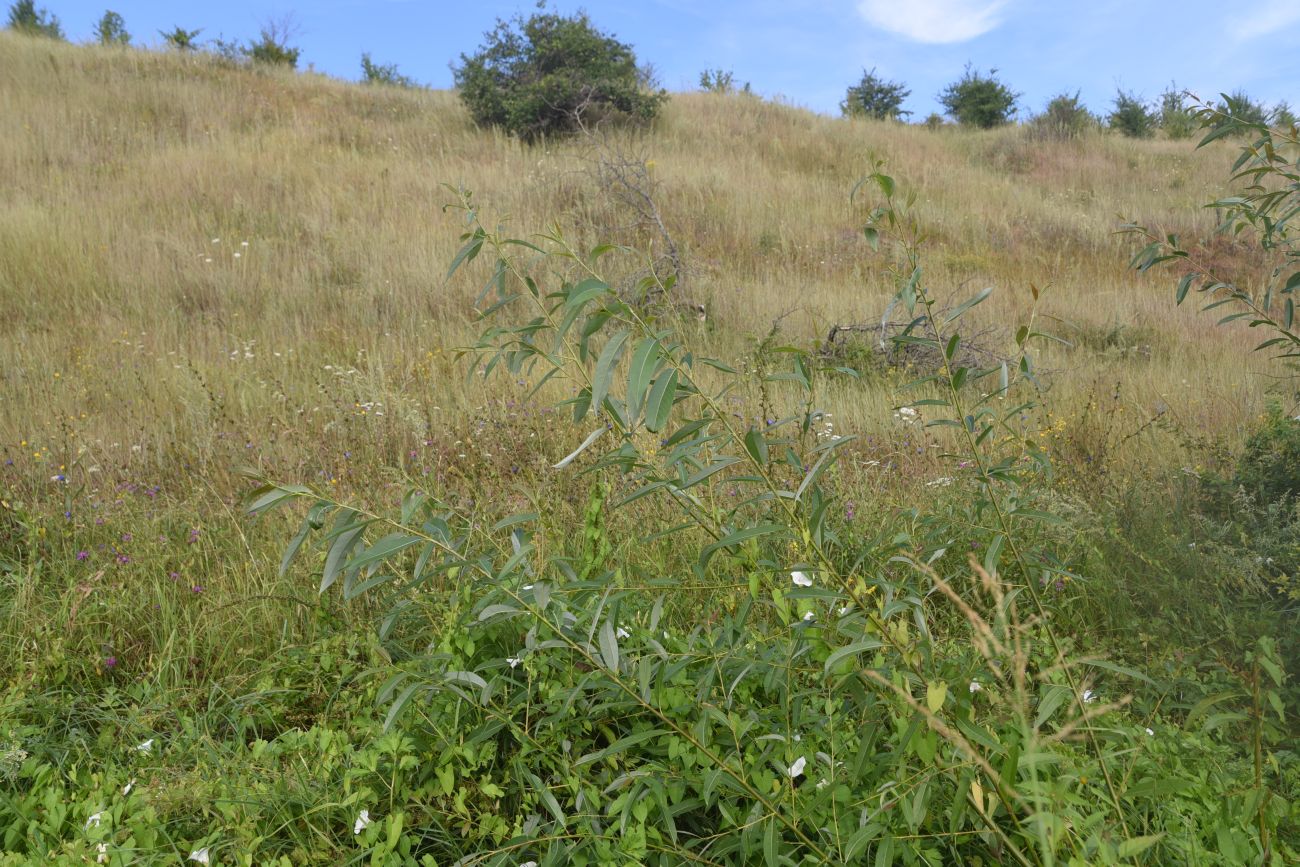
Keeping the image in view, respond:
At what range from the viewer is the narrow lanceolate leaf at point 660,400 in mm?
1073

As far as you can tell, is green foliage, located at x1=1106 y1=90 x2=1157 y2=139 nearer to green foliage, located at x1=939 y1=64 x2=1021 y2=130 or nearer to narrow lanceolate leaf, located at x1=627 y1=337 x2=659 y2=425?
green foliage, located at x1=939 y1=64 x2=1021 y2=130

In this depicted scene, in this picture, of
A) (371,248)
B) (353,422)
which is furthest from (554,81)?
(353,422)

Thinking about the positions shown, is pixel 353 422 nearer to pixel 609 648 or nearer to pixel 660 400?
pixel 609 648

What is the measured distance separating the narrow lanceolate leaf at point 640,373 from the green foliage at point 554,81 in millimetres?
13172

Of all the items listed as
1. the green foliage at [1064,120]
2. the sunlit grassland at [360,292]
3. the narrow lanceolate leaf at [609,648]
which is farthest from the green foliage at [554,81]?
the narrow lanceolate leaf at [609,648]

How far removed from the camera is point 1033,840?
132 centimetres

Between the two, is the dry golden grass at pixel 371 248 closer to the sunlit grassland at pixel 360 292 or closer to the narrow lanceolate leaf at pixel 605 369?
the sunlit grassland at pixel 360 292

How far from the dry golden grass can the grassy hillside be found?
5cm

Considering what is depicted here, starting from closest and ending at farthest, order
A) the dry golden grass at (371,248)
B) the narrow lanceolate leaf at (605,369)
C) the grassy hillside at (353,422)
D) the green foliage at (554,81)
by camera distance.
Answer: the narrow lanceolate leaf at (605,369) → the grassy hillside at (353,422) → the dry golden grass at (371,248) → the green foliage at (554,81)

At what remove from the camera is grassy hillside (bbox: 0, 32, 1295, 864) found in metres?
2.14

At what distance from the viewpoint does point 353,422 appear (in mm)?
4594

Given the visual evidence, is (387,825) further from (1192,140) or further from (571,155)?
(1192,140)

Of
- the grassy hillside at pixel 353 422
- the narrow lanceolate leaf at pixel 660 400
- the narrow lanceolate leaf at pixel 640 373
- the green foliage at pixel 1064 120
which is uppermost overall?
the green foliage at pixel 1064 120

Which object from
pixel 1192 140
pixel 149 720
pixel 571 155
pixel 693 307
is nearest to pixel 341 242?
pixel 693 307
